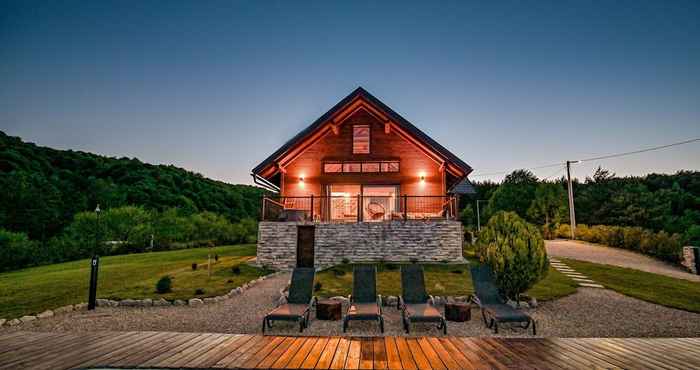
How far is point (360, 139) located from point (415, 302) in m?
11.2

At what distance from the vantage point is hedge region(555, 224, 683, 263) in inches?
554

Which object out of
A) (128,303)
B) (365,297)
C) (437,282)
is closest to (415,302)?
(365,297)

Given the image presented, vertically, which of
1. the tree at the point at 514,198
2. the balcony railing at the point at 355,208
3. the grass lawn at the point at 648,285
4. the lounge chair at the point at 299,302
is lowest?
the grass lawn at the point at 648,285

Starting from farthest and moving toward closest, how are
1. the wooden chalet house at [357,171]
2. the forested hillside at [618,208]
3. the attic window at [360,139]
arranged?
the forested hillside at [618,208] < the attic window at [360,139] < the wooden chalet house at [357,171]

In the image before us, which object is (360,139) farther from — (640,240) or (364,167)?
(640,240)

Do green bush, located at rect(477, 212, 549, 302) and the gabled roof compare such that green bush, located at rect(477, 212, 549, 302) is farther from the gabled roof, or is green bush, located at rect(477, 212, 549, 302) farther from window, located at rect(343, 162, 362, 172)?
window, located at rect(343, 162, 362, 172)

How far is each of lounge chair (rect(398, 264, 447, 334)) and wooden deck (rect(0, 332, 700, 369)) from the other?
1.04 meters

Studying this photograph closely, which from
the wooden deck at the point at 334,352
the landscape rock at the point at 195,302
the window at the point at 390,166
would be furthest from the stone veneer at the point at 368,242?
the wooden deck at the point at 334,352

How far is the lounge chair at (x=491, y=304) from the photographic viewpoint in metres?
5.34

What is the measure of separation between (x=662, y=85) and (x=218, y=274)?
82.1 feet

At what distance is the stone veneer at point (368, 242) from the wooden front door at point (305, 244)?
1.70ft

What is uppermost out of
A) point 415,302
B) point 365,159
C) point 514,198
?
point 365,159

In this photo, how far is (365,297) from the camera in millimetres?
6703

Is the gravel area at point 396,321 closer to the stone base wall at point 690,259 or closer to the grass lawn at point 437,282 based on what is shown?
the grass lawn at point 437,282
